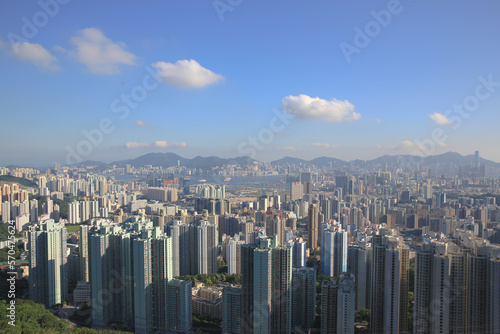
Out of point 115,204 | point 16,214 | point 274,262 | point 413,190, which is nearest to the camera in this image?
point 274,262

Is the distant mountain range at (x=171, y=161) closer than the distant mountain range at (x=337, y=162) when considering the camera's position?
No

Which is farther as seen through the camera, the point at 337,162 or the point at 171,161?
the point at 171,161

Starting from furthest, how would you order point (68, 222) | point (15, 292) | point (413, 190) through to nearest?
point (413, 190)
point (68, 222)
point (15, 292)

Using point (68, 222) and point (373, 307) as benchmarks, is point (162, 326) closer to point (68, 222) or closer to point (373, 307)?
point (373, 307)

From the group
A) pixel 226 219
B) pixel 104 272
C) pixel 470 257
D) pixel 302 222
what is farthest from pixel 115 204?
pixel 470 257

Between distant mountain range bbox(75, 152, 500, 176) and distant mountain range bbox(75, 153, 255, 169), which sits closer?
distant mountain range bbox(75, 152, 500, 176)

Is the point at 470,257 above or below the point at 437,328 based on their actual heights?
above

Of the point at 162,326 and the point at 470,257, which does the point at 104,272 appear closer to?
the point at 162,326

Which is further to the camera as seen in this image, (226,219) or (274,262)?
(226,219)
